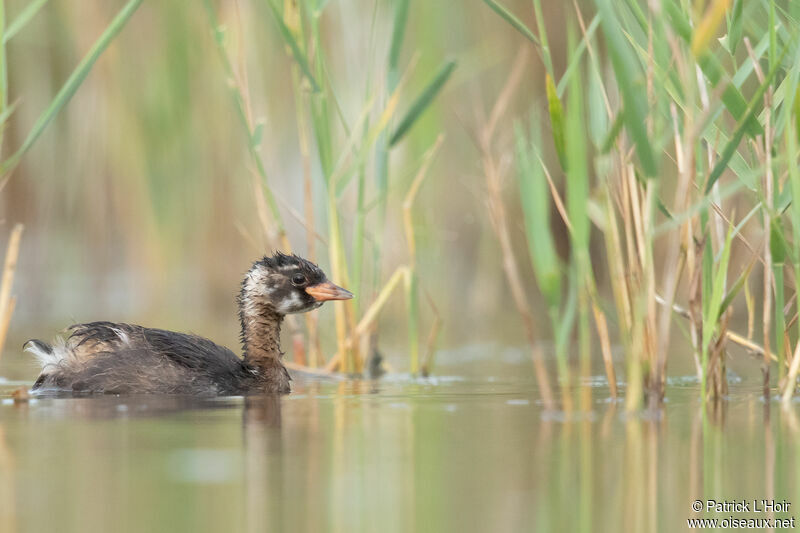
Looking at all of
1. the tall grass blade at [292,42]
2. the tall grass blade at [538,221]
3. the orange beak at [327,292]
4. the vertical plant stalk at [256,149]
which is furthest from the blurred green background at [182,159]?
the tall grass blade at [538,221]

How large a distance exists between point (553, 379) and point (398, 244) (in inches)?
151

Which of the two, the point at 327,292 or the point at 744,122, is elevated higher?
the point at 744,122

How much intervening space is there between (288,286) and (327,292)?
30 cm

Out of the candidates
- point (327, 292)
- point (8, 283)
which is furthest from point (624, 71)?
point (8, 283)

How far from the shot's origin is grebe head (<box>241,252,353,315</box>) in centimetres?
743

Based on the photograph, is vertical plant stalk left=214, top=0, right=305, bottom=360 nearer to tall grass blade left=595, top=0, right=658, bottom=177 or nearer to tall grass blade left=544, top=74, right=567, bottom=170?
tall grass blade left=544, top=74, right=567, bottom=170

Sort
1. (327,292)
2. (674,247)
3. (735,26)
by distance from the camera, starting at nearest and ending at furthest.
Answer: (674,247)
(735,26)
(327,292)

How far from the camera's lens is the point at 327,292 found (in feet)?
24.1

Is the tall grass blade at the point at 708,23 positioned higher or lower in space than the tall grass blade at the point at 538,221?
higher

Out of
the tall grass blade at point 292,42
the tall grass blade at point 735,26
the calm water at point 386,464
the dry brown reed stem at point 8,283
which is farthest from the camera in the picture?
the dry brown reed stem at point 8,283

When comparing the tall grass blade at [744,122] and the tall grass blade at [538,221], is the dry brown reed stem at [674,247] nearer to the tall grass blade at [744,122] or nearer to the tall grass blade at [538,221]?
the tall grass blade at [744,122]

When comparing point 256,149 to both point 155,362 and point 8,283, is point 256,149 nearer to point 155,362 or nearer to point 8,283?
point 155,362

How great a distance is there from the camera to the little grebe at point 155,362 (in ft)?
22.3

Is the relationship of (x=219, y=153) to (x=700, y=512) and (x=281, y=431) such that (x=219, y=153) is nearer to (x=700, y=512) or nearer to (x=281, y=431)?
(x=281, y=431)
